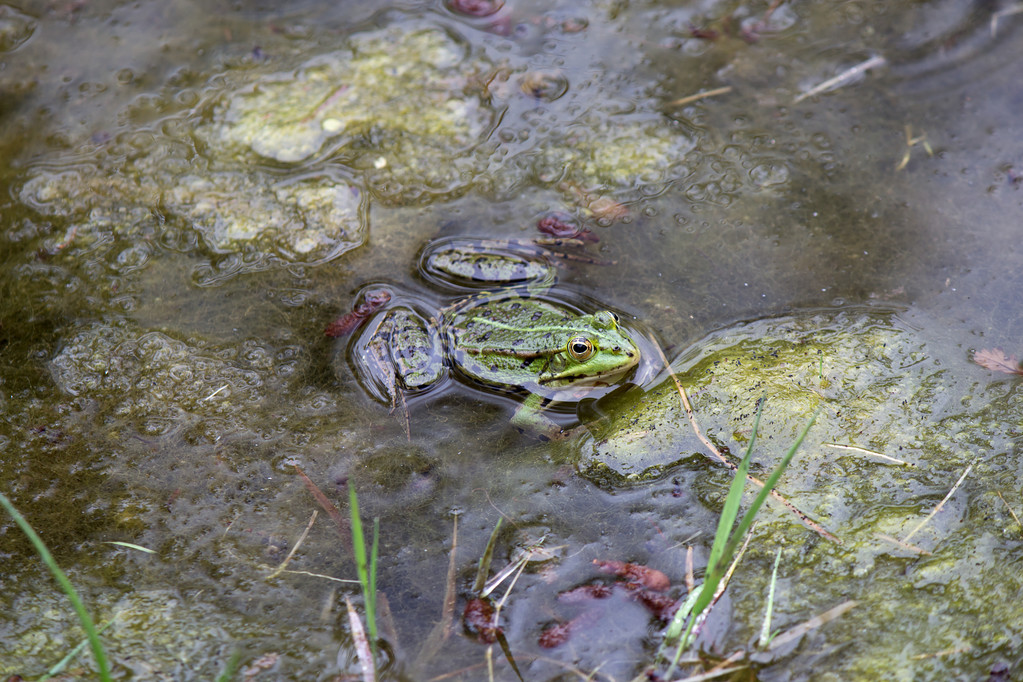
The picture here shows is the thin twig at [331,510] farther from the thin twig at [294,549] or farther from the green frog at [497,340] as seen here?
the green frog at [497,340]

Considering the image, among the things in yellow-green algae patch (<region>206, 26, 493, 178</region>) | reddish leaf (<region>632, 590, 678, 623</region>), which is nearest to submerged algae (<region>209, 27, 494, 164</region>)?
yellow-green algae patch (<region>206, 26, 493, 178</region>)

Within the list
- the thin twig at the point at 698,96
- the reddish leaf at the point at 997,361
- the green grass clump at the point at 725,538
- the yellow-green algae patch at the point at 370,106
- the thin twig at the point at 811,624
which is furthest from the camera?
the thin twig at the point at 698,96

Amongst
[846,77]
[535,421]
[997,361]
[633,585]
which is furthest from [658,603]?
[846,77]

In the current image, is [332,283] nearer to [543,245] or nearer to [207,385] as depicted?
[207,385]

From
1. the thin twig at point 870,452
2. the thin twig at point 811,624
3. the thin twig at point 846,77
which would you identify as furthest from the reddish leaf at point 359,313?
the thin twig at point 846,77

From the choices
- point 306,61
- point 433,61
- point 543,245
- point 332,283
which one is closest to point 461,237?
point 543,245
